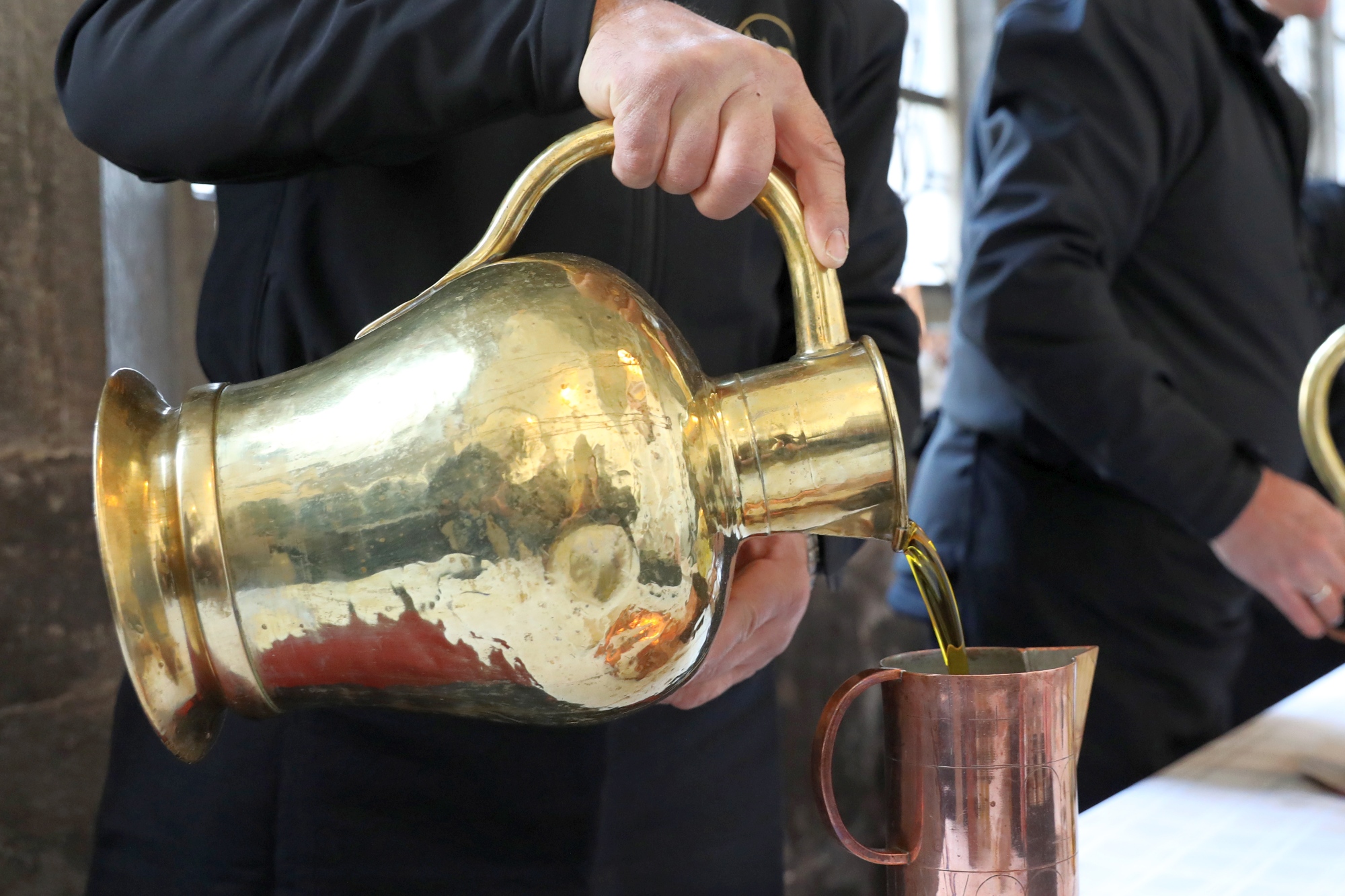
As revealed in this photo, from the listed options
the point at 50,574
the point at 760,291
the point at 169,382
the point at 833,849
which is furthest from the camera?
the point at 833,849

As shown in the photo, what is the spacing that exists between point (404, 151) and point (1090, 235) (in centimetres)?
100

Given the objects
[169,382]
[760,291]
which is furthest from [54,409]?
[760,291]

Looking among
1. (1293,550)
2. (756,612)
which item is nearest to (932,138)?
(1293,550)

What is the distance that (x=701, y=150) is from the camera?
1.68ft

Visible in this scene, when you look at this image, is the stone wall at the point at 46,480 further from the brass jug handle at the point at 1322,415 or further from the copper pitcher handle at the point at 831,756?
the brass jug handle at the point at 1322,415

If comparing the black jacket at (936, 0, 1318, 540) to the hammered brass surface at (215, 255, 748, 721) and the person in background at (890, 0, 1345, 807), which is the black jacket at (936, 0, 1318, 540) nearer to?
the person in background at (890, 0, 1345, 807)

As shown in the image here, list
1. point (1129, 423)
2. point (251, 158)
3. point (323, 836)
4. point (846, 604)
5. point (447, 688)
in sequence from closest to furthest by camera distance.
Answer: point (447, 688)
point (251, 158)
point (323, 836)
point (1129, 423)
point (846, 604)

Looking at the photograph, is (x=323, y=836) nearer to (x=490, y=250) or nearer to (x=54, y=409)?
(x=490, y=250)

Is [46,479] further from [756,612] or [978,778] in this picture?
[978,778]

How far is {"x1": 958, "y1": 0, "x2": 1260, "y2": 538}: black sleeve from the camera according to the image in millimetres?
1383

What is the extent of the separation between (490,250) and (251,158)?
193mm

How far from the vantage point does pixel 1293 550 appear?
4.41 ft

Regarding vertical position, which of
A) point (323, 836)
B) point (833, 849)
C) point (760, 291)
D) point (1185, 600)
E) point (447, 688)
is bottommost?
point (833, 849)

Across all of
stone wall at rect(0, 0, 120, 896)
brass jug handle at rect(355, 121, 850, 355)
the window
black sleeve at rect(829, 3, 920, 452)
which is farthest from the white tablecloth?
the window
